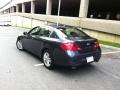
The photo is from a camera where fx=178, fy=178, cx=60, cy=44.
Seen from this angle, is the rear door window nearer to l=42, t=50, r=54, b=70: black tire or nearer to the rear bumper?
l=42, t=50, r=54, b=70: black tire

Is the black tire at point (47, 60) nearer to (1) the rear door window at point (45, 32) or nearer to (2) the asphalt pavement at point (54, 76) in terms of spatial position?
(2) the asphalt pavement at point (54, 76)

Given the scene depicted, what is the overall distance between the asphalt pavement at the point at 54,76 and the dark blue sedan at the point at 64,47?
0.40 m

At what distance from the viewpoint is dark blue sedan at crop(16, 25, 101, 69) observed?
5.34 m

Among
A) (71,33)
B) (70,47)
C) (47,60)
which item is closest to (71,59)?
(70,47)

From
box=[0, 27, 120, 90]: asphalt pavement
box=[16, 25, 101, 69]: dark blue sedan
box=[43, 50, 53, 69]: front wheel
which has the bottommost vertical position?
box=[0, 27, 120, 90]: asphalt pavement

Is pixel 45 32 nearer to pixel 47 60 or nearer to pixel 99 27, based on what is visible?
pixel 47 60

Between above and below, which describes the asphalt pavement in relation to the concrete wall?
below

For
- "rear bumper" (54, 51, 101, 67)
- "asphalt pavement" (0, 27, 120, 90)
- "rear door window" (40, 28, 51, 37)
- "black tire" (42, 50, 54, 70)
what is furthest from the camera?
"rear door window" (40, 28, 51, 37)

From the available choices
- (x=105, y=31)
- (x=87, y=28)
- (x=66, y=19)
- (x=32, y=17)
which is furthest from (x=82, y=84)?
(x=32, y=17)

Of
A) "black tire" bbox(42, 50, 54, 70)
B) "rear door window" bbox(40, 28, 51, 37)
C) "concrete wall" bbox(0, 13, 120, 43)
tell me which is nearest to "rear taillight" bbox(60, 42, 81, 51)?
"black tire" bbox(42, 50, 54, 70)

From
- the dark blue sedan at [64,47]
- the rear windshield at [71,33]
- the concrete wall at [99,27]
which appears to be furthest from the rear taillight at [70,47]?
the concrete wall at [99,27]

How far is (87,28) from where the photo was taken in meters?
14.4

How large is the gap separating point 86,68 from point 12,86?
2707 millimetres

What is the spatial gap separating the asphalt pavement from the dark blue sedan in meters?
0.40
